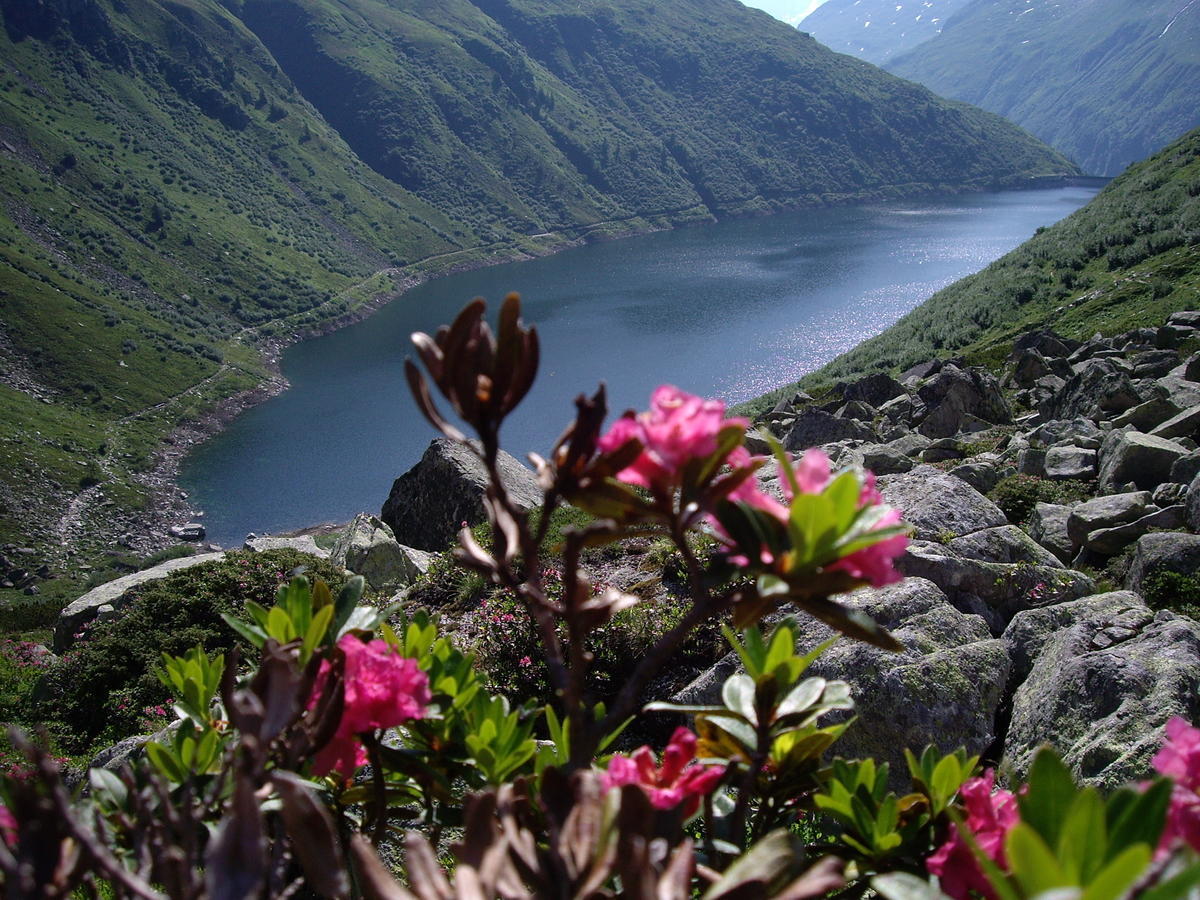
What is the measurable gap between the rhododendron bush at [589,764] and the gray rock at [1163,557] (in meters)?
4.31

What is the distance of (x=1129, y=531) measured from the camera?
5.89m

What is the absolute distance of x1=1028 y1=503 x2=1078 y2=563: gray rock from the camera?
6255 millimetres

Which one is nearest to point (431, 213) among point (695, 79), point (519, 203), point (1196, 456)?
point (519, 203)

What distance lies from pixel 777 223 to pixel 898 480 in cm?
11204

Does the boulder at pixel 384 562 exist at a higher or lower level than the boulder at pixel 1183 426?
lower

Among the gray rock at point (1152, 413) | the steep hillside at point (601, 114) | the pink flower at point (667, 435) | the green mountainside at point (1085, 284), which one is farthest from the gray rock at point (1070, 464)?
the steep hillside at point (601, 114)

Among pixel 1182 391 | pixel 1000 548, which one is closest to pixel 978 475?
pixel 1000 548

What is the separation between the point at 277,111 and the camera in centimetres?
12000

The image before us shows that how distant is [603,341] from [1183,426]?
47.5 meters

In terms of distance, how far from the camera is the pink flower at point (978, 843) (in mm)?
1095

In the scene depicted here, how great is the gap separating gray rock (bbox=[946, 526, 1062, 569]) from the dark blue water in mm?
28106

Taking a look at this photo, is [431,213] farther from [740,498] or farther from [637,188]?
[740,498]

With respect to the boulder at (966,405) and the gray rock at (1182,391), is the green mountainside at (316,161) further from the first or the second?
the gray rock at (1182,391)

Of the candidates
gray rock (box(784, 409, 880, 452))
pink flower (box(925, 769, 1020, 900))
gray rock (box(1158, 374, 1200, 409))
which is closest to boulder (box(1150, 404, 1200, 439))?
gray rock (box(1158, 374, 1200, 409))
